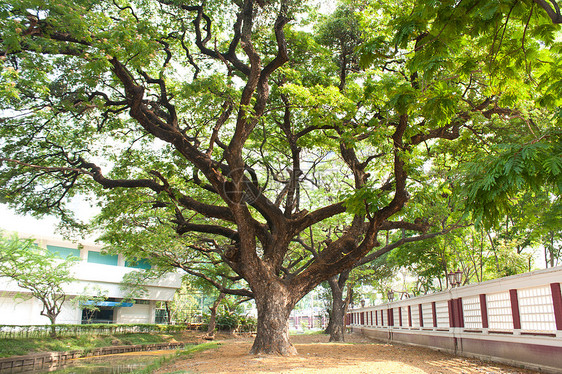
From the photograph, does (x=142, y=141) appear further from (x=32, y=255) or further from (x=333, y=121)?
(x=32, y=255)

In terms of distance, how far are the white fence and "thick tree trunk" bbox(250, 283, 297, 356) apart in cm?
441

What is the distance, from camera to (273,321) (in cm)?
878

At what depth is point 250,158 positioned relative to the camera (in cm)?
1377

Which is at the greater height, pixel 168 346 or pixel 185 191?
pixel 185 191

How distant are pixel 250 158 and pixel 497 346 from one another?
30.2ft

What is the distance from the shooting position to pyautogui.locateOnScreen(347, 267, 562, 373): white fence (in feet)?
21.2

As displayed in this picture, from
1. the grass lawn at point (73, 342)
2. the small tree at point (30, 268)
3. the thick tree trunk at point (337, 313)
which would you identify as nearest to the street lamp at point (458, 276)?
the thick tree trunk at point (337, 313)

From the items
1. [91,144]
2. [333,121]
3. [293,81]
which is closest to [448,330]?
[333,121]

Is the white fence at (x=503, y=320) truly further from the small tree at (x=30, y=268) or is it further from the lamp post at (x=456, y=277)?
the small tree at (x=30, y=268)

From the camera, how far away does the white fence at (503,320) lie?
646 cm

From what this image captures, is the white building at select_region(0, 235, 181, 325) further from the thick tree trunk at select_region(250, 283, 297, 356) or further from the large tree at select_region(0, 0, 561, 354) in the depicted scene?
the thick tree trunk at select_region(250, 283, 297, 356)

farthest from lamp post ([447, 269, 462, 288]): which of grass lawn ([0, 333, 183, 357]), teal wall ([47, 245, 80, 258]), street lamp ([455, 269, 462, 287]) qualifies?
teal wall ([47, 245, 80, 258])

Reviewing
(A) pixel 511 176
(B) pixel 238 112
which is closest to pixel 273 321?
(B) pixel 238 112

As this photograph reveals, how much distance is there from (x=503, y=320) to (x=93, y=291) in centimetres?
2578
